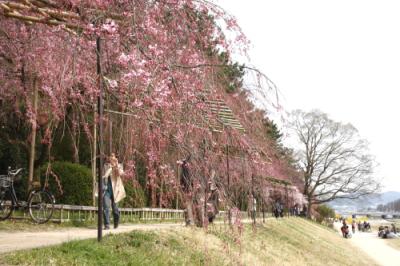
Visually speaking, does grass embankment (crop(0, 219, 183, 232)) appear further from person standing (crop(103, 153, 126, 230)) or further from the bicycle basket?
person standing (crop(103, 153, 126, 230))

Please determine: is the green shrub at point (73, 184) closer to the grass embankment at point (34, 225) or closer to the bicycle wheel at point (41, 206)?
the grass embankment at point (34, 225)

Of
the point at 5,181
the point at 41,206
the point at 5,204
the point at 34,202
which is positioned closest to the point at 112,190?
the point at 41,206

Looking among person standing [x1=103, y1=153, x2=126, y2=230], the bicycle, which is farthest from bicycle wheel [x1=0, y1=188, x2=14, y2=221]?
person standing [x1=103, y1=153, x2=126, y2=230]

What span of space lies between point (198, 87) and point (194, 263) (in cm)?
373

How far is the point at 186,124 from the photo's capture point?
16.0ft

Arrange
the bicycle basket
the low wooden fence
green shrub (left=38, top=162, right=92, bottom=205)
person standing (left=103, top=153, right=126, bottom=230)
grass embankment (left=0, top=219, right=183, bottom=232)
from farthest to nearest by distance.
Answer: green shrub (left=38, top=162, right=92, bottom=205)
the low wooden fence
the bicycle basket
person standing (left=103, top=153, right=126, bottom=230)
grass embankment (left=0, top=219, right=183, bottom=232)

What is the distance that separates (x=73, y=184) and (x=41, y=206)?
2330 millimetres

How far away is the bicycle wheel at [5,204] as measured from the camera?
10078 millimetres

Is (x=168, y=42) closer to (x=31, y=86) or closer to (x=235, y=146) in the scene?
(x=235, y=146)

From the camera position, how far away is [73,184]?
40.9 feet

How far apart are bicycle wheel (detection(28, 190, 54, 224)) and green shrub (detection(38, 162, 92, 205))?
2064 mm

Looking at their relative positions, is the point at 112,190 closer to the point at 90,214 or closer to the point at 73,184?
the point at 90,214

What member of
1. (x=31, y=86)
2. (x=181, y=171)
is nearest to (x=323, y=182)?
(x=31, y=86)

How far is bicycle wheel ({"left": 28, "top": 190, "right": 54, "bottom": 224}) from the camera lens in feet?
33.0
